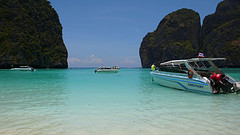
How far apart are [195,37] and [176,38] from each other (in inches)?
728

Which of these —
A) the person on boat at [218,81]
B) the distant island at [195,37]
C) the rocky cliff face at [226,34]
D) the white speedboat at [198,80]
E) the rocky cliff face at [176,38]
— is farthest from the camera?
the rocky cliff face at [176,38]

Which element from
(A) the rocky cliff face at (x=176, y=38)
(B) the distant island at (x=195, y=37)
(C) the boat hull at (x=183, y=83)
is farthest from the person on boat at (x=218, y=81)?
(A) the rocky cliff face at (x=176, y=38)

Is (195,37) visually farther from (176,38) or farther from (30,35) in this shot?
(30,35)

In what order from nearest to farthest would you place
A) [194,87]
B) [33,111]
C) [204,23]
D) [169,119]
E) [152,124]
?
[152,124]
[169,119]
[33,111]
[194,87]
[204,23]

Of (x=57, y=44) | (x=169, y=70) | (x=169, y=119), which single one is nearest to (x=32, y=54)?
(x=57, y=44)

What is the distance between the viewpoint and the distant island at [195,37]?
11788cm

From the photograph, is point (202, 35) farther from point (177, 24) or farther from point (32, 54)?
point (32, 54)

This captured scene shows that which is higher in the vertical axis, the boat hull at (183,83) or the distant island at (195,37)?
the distant island at (195,37)

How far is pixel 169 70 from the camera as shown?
15.1 m

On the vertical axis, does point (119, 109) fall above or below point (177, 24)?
below

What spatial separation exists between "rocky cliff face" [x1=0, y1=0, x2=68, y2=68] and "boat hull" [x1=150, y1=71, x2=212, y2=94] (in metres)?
89.2

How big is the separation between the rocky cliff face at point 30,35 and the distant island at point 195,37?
84455 mm

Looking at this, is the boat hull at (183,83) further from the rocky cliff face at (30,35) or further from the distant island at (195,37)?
the distant island at (195,37)

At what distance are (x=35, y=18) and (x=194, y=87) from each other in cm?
12303
